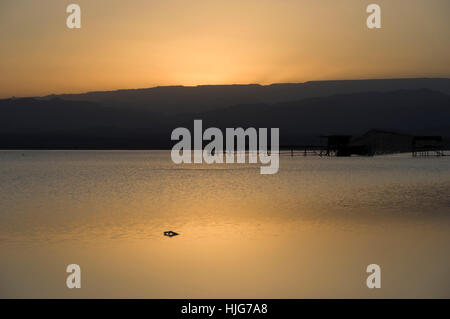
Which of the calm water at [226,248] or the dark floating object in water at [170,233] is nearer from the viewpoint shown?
the calm water at [226,248]

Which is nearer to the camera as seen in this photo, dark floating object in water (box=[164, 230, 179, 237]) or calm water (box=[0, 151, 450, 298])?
calm water (box=[0, 151, 450, 298])

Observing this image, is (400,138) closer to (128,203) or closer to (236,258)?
(128,203)

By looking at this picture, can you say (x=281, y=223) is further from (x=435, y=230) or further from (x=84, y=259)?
(x=84, y=259)

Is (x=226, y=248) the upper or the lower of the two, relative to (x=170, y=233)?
lower

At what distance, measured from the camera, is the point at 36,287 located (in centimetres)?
1343

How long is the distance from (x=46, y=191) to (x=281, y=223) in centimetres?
2453

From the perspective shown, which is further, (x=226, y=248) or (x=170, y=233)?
(x=170, y=233)

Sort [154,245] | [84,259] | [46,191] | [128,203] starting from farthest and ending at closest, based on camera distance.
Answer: [46,191] → [128,203] → [154,245] → [84,259]

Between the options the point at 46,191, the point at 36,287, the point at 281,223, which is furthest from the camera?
the point at 46,191

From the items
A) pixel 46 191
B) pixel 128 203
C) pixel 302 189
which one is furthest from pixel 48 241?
pixel 302 189

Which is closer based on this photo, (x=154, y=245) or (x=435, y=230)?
(x=154, y=245)
